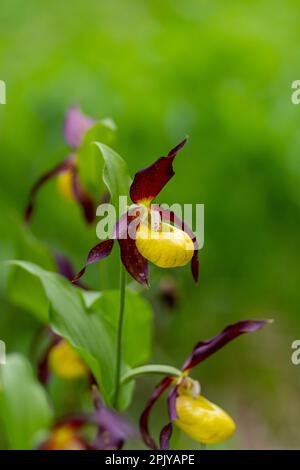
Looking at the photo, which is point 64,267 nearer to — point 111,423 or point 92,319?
point 92,319

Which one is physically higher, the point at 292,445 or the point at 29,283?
the point at 29,283

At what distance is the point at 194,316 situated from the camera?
8.03 feet

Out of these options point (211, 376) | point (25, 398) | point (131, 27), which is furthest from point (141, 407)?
point (131, 27)

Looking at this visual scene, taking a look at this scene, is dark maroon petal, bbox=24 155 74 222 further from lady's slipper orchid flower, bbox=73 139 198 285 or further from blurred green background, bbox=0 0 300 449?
blurred green background, bbox=0 0 300 449

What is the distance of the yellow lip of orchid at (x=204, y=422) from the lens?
1.09 metres

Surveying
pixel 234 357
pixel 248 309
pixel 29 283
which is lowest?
pixel 234 357

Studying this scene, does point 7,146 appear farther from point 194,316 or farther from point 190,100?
Result: point 194,316

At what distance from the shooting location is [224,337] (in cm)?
Result: 107

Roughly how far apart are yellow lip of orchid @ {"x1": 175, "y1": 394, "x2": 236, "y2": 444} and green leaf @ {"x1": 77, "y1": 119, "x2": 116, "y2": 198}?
0.47 metres

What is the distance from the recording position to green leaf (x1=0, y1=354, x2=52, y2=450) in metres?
1.40

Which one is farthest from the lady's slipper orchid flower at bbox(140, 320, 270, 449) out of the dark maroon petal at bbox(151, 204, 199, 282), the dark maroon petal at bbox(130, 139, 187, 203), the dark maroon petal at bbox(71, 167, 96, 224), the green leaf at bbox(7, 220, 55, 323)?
the dark maroon petal at bbox(71, 167, 96, 224)

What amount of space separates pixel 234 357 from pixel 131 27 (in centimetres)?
178

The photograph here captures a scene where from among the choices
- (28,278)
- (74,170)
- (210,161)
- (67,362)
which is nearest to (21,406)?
(67,362)
